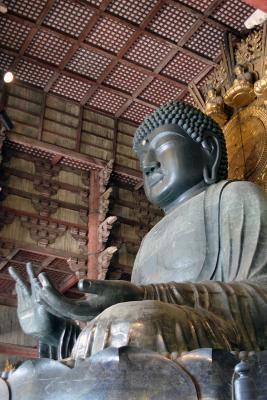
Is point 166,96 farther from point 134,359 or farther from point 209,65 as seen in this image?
point 134,359

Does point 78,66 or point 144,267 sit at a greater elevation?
point 78,66

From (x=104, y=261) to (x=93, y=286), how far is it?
17.0 ft

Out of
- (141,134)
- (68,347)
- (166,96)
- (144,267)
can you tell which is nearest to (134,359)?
(68,347)

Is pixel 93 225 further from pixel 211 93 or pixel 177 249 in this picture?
pixel 177 249

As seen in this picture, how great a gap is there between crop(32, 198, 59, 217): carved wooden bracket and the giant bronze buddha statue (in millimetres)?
4127

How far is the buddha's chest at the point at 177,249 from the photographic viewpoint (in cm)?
252

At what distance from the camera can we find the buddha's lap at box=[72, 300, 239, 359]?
1.57 metres

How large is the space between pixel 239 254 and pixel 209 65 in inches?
174

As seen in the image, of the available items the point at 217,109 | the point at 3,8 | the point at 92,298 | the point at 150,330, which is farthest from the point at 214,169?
the point at 3,8

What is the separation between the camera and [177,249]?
260cm

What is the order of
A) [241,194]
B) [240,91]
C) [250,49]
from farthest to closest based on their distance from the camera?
[250,49] < [240,91] < [241,194]

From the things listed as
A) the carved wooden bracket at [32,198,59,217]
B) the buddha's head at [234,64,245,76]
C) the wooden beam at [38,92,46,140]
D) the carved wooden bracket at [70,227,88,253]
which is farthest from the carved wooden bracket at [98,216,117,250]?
the buddha's head at [234,64,245,76]

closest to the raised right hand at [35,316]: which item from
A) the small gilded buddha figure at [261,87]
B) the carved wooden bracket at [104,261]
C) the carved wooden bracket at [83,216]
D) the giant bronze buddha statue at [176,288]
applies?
the giant bronze buddha statue at [176,288]

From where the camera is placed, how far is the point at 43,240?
7008 millimetres
